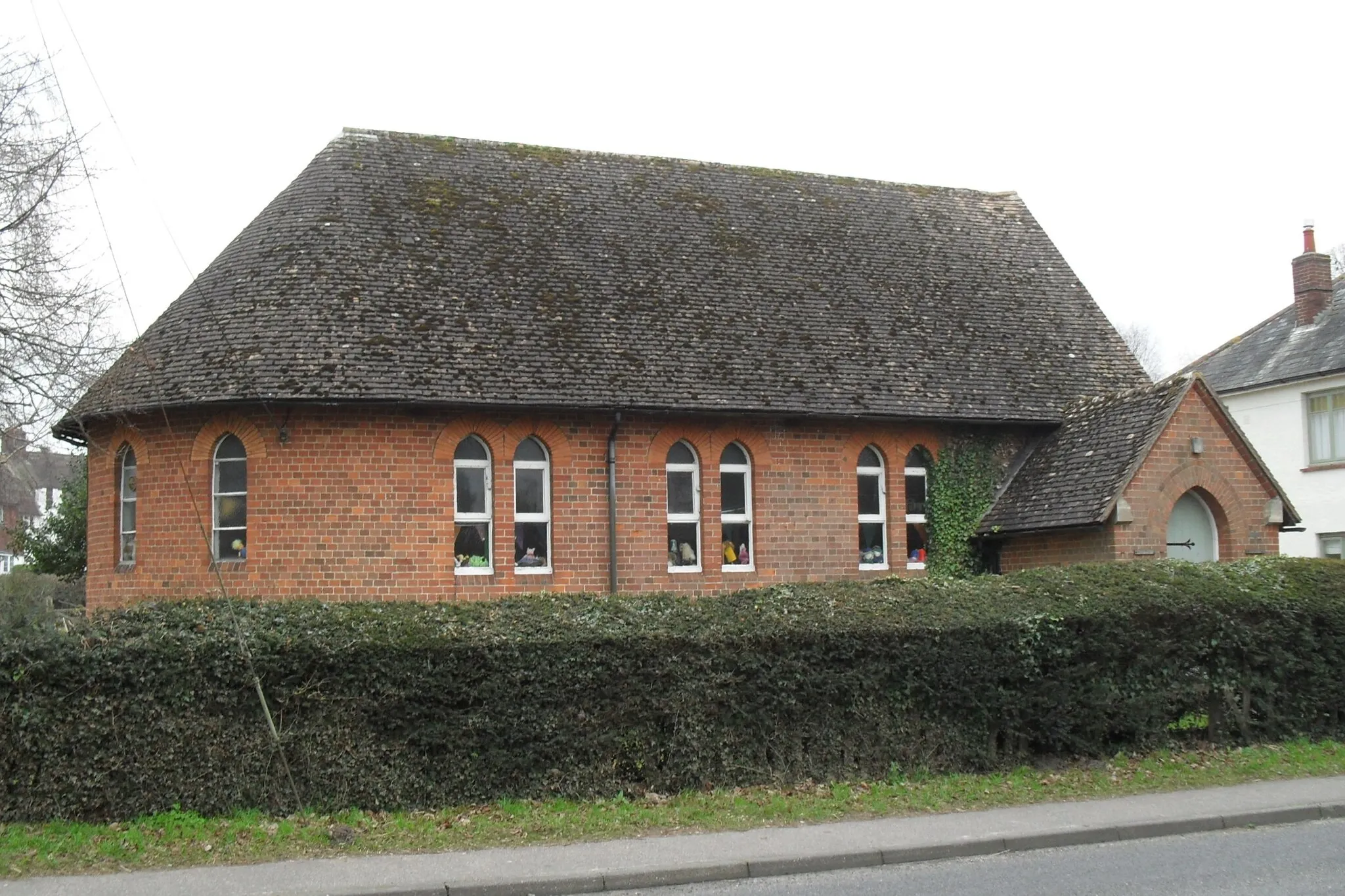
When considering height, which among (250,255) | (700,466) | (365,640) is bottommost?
(365,640)

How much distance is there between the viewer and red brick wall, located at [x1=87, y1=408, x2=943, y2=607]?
18312 mm

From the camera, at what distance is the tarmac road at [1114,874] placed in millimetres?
9391

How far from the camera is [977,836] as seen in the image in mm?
11016

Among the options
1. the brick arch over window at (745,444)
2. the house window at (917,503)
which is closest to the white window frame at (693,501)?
the brick arch over window at (745,444)

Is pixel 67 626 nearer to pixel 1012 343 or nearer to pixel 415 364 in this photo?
pixel 415 364

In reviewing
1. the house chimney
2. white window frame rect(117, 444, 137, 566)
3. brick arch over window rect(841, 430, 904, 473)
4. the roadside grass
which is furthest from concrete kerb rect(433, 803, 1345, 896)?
the house chimney

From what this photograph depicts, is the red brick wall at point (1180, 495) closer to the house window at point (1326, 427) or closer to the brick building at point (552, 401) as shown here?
the brick building at point (552, 401)

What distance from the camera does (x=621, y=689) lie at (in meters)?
12.3

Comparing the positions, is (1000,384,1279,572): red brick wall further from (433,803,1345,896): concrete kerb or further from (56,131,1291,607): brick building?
(433,803,1345,896): concrete kerb

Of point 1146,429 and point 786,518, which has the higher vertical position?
point 1146,429

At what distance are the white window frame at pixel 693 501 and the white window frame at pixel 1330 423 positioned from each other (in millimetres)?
17666

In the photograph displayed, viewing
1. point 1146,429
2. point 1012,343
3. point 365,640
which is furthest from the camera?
point 1012,343

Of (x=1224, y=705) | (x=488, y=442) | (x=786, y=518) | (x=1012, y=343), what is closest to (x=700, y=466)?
(x=786, y=518)

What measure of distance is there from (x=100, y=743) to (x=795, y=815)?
6.20m
